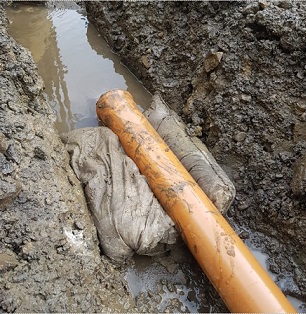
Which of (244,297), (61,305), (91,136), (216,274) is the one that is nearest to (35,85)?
(91,136)

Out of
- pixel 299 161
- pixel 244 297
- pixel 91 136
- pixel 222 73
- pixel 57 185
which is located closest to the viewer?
pixel 244 297

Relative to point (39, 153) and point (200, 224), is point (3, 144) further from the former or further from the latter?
point (200, 224)

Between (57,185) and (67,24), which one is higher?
(67,24)

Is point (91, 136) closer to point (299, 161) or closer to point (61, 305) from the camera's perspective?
point (61, 305)

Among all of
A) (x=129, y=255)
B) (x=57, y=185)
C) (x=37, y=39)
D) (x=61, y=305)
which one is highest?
(x=37, y=39)

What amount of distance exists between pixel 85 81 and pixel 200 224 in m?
2.87

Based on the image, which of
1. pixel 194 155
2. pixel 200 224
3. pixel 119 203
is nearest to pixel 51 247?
pixel 119 203

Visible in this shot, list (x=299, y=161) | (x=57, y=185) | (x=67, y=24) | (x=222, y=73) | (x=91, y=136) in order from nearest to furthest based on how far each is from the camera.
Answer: (x=57, y=185) → (x=299, y=161) → (x=91, y=136) → (x=222, y=73) → (x=67, y=24)

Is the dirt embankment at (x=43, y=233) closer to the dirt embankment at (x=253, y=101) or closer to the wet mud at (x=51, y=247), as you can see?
the wet mud at (x=51, y=247)

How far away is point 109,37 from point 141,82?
3.40 ft

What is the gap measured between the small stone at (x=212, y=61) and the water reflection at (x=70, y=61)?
98 cm

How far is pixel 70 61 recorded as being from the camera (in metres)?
5.29

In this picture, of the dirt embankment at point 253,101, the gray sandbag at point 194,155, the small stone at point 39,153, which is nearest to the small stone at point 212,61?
the dirt embankment at point 253,101

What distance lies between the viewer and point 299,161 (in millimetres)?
3447
